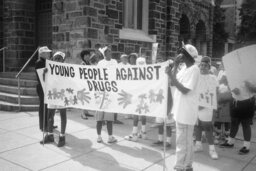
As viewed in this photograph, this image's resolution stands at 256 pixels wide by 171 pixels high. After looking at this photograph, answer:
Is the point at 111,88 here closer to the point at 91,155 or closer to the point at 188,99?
the point at 91,155

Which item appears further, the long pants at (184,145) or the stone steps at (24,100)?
the stone steps at (24,100)

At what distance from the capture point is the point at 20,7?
1190cm

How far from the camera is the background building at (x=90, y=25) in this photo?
9789mm

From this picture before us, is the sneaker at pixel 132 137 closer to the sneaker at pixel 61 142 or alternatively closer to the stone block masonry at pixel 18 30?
the sneaker at pixel 61 142

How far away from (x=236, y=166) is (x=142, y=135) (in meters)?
2.17

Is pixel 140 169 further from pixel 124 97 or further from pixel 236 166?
pixel 236 166

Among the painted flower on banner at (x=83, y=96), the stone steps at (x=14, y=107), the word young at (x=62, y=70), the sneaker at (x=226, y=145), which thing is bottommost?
the sneaker at (x=226, y=145)

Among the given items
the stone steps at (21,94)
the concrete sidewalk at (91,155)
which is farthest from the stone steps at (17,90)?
the concrete sidewalk at (91,155)

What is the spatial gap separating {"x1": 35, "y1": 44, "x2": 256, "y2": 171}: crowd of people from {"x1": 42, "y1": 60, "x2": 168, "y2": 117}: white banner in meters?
0.24

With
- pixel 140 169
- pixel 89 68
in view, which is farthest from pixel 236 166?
pixel 89 68

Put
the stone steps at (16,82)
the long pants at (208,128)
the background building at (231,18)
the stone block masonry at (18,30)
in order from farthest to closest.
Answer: the background building at (231,18) → the stone block masonry at (18,30) → the stone steps at (16,82) → the long pants at (208,128)

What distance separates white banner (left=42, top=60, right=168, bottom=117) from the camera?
4.69 m

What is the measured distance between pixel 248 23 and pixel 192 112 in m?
27.3

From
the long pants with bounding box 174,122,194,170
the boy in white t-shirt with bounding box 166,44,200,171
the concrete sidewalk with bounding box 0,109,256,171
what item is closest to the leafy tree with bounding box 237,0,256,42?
the concrete sidewalk with bounding box 0,109,256,171
